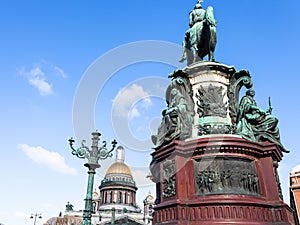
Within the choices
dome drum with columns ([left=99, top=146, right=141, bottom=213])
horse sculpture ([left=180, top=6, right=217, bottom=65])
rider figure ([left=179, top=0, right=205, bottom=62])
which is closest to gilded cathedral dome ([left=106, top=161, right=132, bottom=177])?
dome drum with columns ([left=99, top=146, right=141, bottom=213])

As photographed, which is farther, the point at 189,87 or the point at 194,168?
the point at 189,87

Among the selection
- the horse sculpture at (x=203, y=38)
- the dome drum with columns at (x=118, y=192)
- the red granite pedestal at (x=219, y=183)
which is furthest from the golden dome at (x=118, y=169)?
the red granite pedestal at (x=219, y=183)

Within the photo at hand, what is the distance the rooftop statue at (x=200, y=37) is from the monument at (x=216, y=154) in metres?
1.36

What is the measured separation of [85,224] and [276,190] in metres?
8.81

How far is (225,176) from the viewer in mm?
7488

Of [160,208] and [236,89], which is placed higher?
[236,89]

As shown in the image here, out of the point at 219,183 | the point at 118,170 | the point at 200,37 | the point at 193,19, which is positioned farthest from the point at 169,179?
the point at 118,170

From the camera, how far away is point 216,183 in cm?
742

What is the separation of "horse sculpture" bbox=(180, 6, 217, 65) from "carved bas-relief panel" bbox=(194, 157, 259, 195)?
446 centimetres

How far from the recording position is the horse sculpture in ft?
34.5

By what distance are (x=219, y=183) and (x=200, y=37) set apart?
19.3 ft

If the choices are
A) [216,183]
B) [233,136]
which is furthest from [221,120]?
[216,183]

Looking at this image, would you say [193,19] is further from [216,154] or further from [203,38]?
[216,154]

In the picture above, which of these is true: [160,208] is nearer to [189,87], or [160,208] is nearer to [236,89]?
[189,87]
